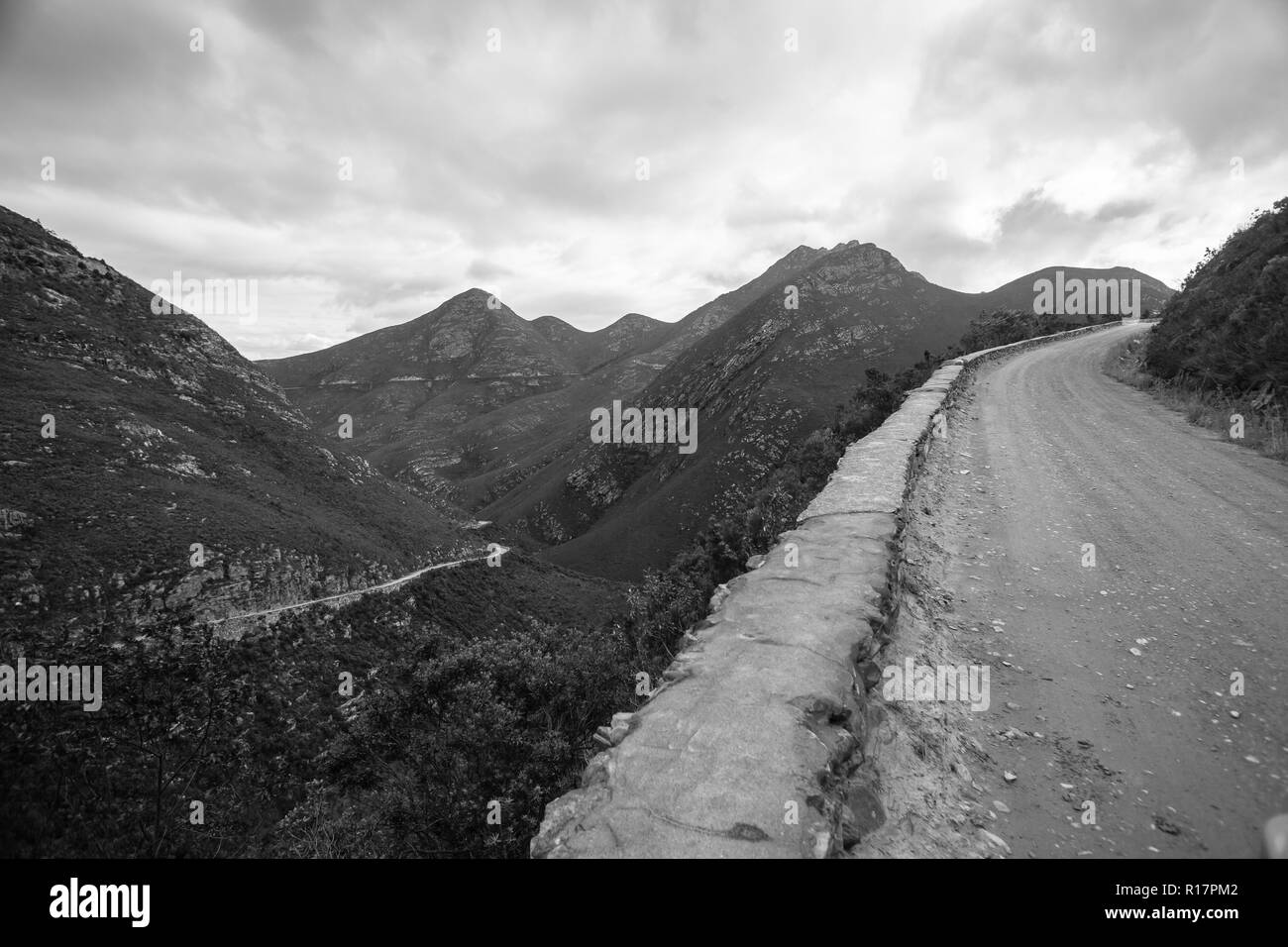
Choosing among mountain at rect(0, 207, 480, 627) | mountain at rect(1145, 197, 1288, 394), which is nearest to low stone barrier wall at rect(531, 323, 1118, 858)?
mountain at rect(1145, 197, 1288, 394)

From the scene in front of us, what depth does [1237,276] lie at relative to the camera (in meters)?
15.7

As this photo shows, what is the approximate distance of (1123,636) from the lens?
469cm

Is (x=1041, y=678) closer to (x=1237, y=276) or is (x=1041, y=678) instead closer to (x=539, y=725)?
(x=539, y=725)

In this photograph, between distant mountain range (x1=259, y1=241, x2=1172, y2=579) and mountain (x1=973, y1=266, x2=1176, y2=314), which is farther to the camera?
mountain (x1=973, y1=266, x2=1176, y2=314)

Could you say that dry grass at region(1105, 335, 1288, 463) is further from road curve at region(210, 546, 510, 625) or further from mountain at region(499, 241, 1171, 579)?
mountain at region(499, 241, 1171, 579)

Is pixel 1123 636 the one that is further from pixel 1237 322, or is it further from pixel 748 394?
pixel 748 394

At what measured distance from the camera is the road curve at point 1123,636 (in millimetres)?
3061

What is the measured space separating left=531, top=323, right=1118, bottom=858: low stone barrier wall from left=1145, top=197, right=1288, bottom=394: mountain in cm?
1284

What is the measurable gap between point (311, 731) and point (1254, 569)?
3115cm

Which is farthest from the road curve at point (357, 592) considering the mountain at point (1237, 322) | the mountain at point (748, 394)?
the mountain at point (1237, 322)

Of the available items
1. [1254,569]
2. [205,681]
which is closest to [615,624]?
[1254,569]

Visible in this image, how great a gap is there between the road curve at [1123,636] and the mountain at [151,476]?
33.7m

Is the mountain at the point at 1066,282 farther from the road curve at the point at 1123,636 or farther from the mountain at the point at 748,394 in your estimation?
the road curve at the point at 1123,636

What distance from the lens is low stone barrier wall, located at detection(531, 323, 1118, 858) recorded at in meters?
2.55
